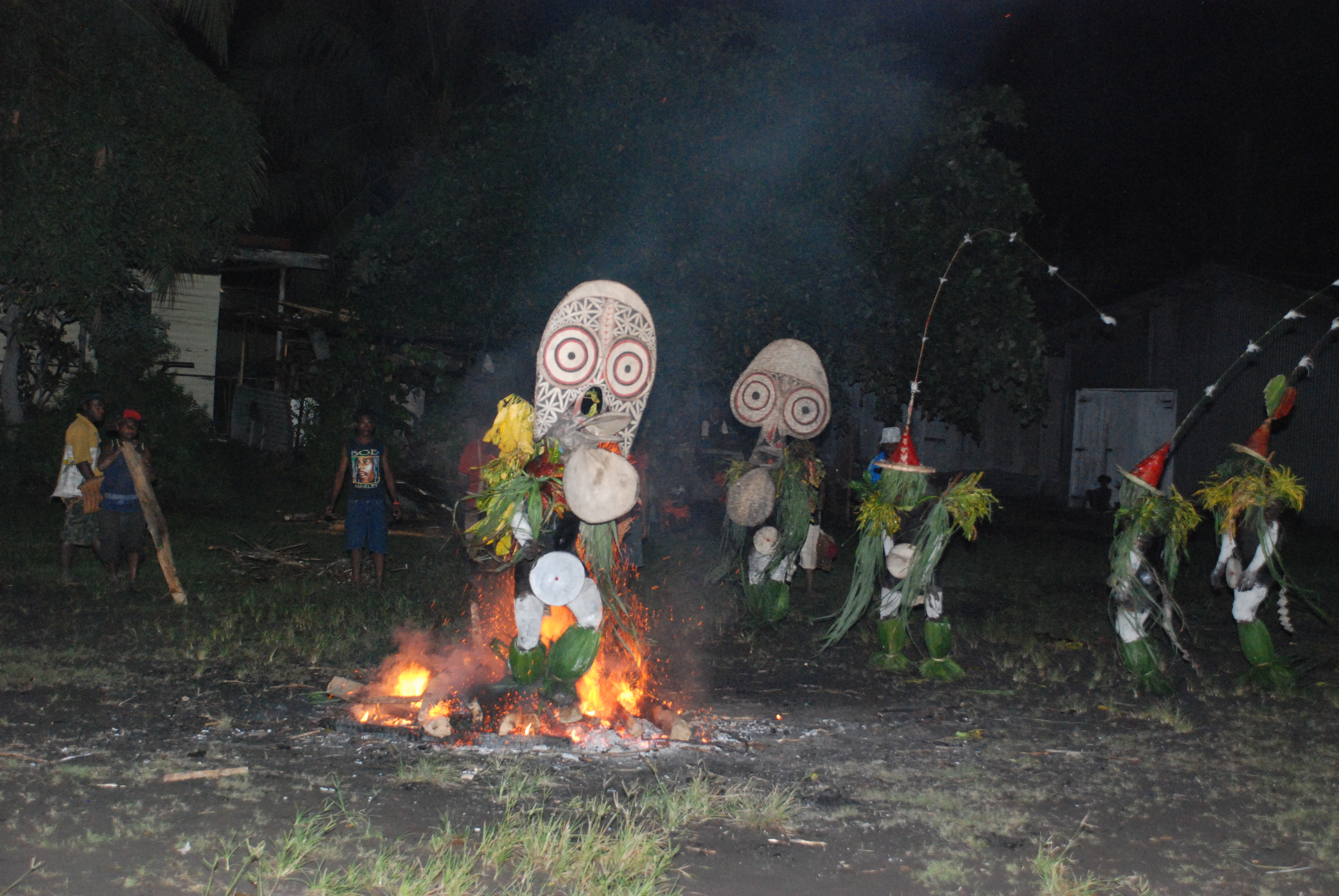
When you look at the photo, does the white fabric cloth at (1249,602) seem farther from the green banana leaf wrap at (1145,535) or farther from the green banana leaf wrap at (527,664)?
the green banana leaf wrap at (527,664)

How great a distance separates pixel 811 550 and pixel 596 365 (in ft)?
12.9

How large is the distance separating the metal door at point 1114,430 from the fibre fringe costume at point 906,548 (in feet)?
39.2

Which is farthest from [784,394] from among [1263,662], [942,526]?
[1263,662]

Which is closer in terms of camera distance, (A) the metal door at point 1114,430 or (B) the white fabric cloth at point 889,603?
(B) the white fabric cloth at point 889,603

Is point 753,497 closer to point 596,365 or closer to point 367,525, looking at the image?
point 596,365

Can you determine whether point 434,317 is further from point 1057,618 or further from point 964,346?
point 1057,618

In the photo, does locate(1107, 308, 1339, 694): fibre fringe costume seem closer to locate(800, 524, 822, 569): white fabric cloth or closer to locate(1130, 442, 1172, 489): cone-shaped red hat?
locate(1130, 442, 1172, 489): cone-shaped red hat

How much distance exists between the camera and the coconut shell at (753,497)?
295 inches

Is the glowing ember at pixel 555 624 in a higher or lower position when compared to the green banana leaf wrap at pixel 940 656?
higher

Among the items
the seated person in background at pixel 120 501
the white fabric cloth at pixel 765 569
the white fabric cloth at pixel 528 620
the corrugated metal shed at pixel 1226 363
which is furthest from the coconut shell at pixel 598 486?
the corrugated metal shed at pixel 1226 363

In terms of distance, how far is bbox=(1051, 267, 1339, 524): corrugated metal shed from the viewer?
15.4 m

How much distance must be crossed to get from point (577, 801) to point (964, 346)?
5.41 metres

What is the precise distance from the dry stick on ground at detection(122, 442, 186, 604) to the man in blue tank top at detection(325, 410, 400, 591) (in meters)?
1.19

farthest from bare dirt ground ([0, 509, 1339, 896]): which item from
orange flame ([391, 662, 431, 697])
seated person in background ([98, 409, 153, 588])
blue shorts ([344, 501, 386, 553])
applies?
blue shorts ([344, 501, 386, 553])
